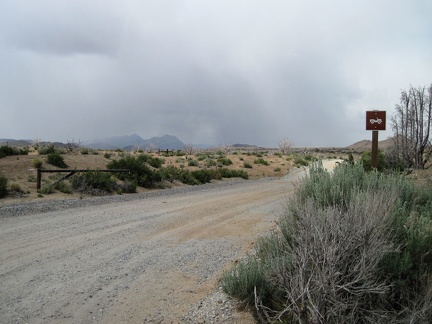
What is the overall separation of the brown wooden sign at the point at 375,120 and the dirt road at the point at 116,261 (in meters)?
4.33

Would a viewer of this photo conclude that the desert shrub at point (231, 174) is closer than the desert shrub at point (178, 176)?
No

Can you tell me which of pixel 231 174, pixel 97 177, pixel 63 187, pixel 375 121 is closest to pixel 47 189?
pixel 63 187

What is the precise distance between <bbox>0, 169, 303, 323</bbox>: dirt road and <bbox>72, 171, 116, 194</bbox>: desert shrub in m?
7.73

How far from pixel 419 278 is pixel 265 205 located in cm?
1111

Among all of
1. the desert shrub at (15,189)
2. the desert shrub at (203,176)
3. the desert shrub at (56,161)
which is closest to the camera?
the desert shrub at (15,189)

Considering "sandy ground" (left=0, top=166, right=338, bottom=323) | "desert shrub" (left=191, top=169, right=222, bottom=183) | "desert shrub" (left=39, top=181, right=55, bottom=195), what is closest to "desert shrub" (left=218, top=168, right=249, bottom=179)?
"desert shrub" (left=191, top=169, right=222, bottom=183)

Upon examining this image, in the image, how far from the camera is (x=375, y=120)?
1281 cm

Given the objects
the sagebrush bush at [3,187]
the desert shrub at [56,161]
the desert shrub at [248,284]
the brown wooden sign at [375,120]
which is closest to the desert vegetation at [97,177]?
the desert shrub at [56,161]

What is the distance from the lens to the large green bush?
4387mm

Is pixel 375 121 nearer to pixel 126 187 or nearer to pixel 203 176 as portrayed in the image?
pixel 126 187

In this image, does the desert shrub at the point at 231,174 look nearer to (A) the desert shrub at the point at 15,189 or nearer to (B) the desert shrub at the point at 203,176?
(B) the desert shrub at the point at 203,176

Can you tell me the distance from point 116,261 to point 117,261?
2cm

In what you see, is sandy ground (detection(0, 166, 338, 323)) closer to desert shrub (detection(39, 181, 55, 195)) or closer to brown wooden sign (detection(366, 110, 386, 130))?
brown wooden sign (detection(366, 110, 386, 130))

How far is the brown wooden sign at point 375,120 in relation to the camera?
12695 millimetres
